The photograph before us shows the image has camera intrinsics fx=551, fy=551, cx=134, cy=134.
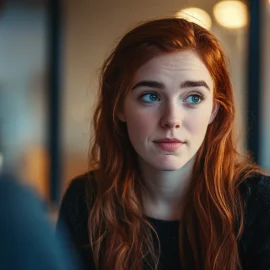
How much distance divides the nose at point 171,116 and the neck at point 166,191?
5.7 inches

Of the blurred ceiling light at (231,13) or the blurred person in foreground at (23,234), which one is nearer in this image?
the blurred person in foreground at (23,234)

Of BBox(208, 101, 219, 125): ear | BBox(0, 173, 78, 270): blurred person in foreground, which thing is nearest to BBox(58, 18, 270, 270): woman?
BBox(208, 101, 219, 125): ear

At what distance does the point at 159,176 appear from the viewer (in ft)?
4.20

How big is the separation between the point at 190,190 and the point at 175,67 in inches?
11.8

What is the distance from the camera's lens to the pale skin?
117 cm

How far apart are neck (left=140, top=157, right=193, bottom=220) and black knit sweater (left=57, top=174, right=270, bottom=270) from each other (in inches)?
1.1

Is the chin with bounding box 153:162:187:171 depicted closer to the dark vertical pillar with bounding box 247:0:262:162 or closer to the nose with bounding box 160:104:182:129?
the nose with bounding box 160:104:182:129

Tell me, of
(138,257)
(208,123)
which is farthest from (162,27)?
(138,257)

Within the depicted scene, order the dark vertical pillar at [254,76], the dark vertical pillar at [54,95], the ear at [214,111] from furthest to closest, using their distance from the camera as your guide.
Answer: the dark vertical pillar at [54,95] → the dark vertical pillar at [254,76] → the ear at [214,111]

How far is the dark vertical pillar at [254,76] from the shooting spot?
11.1ft

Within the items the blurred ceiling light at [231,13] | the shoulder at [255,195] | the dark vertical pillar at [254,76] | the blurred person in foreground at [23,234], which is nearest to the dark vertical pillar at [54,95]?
the blurred ceiling light at [231,13]

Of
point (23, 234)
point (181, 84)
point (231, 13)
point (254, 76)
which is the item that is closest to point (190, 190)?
point (181, 84)

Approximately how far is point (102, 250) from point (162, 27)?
518 mm

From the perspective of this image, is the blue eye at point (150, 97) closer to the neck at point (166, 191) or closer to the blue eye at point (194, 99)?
the blue eye at point (194, 99)
